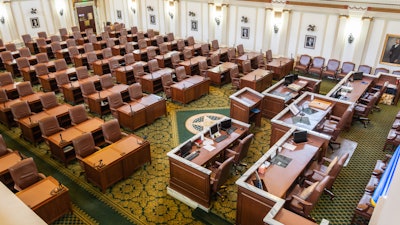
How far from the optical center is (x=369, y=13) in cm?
1217

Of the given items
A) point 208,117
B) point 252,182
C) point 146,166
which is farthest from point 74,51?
point 252,182

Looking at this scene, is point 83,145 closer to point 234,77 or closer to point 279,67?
point 234,77

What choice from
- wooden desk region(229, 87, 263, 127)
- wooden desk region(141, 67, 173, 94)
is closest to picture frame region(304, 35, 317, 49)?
wooden desk region(229, 87, 263, 127)

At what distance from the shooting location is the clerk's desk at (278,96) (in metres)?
9.40

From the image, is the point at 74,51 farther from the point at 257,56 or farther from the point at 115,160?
the point at 115,160

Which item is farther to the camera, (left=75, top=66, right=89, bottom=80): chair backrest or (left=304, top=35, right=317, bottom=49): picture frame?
(left=304, top=35, right=317, bottom=49): picture frame

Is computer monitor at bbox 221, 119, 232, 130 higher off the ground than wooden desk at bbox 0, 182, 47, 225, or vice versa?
wooden desk at bbox 0, 182, 47, 225

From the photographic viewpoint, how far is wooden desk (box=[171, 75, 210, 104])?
10.5 meters

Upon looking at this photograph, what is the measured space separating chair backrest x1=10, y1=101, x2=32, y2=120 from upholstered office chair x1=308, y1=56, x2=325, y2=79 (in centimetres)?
1036

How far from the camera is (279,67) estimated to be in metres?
12.5

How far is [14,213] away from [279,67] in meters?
11.5

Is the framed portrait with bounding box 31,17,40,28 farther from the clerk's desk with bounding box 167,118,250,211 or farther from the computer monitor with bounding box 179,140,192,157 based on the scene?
the computer monitor with bounding box 179,140,192,157

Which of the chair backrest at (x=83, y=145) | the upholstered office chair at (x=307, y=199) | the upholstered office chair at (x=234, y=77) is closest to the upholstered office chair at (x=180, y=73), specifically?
the upholstered office chair at (x=234, y=77)

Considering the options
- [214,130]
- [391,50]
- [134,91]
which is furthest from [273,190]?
[391,50]
